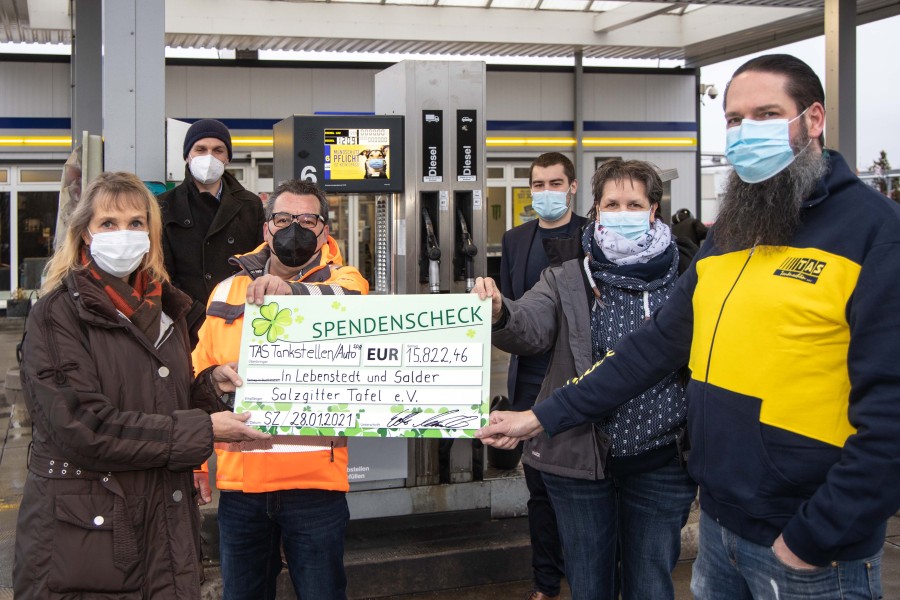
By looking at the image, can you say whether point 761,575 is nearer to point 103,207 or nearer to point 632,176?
point 632,176

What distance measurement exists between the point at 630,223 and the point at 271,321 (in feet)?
4.38

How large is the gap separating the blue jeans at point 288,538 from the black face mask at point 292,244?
2.81 ft

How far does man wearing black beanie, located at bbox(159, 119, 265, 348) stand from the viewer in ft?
14.6

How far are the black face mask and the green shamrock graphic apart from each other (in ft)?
0.84

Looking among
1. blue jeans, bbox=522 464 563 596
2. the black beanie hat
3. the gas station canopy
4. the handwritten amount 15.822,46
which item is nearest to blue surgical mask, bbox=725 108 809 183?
the handwritten amount 15.822,46

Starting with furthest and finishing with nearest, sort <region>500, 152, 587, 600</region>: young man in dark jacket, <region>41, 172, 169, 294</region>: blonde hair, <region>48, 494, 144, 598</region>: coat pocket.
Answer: <region>500, 152, 587, 600</region>: young man in dark jacket, <region>41, 172, 169, 294</region>: blonde hair, <region>48, 494, 144, 598</region>: coat pocket

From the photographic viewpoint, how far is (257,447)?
10.2ft

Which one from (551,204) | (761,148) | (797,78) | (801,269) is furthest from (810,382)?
(551,204)

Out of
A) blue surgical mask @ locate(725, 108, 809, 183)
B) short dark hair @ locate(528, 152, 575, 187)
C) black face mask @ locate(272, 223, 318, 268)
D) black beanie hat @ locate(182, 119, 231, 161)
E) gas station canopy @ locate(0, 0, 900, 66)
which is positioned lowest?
black face mask @ locate(272, 223, 318, 268)

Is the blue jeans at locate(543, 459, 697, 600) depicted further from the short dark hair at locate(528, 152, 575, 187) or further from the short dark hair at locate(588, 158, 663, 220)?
the short dark hair at locate(528, 152, 575, 187)

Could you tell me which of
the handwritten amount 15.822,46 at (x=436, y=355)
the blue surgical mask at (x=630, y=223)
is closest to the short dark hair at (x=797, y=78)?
the blue surgical mask at (x=630, y=223)

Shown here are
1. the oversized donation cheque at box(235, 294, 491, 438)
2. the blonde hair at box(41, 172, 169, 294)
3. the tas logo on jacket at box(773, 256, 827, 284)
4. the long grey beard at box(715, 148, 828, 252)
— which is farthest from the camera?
the oversized donation cheque at box(235, 294, 491, 438)

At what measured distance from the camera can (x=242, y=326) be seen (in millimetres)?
3166

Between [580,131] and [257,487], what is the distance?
1572 cm
